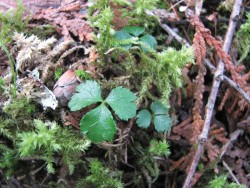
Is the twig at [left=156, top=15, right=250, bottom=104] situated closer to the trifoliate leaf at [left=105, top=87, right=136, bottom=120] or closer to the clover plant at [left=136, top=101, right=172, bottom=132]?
the clover plant at [left=136, top=101, right=172, bottom=132]

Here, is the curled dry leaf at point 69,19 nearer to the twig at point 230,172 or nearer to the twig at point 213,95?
the twig at point 213,95

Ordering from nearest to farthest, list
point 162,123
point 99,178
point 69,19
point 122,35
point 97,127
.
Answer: point 97,127 < point 99,178 < point 162,123 < point 122,35 < point 69,19

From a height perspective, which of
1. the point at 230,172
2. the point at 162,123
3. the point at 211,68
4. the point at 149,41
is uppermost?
the point at 149,41

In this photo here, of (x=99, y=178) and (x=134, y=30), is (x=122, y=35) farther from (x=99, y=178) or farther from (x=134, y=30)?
(x=99, y=178)

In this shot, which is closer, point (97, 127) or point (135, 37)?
point (97, 127)

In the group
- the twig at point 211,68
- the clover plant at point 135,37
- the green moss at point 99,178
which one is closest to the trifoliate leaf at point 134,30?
the clover plant at point 135,37

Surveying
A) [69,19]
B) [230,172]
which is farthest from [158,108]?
[69,19]

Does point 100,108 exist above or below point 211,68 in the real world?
below
